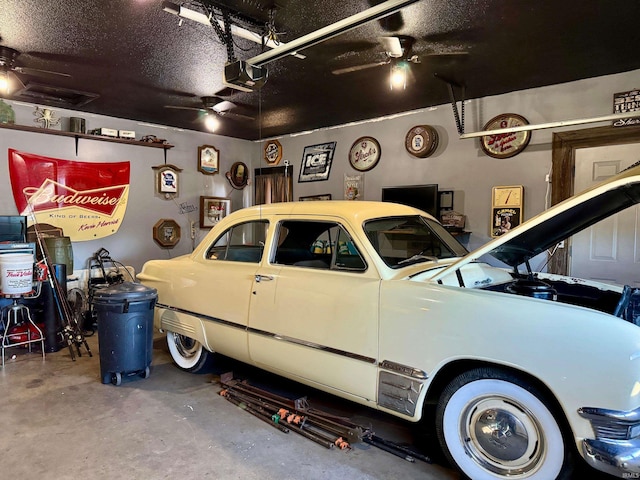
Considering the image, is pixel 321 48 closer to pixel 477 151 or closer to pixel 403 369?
pixel 477 151

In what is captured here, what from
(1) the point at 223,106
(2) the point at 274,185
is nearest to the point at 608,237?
(1) the point at 223,106

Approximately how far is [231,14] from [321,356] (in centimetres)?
250

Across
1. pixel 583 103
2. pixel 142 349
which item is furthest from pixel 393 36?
pixel 142 349

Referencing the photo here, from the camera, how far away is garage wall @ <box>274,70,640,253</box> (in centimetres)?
419

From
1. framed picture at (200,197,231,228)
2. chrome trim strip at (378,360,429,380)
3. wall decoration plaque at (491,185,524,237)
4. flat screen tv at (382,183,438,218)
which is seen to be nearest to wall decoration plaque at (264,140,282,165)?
framed picture at (200,197,231,228)

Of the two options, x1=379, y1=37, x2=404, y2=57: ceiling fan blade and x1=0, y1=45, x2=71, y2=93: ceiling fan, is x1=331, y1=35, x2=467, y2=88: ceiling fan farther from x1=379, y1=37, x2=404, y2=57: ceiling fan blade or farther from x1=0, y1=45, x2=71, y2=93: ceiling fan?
x1=0, y1=45, x2=71, y2=93: ceiling fan

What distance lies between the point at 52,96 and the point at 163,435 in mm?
4419

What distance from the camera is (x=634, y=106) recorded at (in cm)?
388

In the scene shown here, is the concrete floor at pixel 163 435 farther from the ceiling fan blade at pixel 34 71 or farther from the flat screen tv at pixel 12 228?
the ceiling fan blade at pixel 34 71

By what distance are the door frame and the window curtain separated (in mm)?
4000

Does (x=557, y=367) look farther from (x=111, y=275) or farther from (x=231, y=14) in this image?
(x=111, y=275)

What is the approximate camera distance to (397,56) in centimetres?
339

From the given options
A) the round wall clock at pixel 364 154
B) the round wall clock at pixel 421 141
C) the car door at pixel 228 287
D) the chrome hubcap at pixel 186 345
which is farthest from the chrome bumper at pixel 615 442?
the round wall clock at pixel 364 154

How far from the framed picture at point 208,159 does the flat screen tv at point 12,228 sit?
279 centimetres
